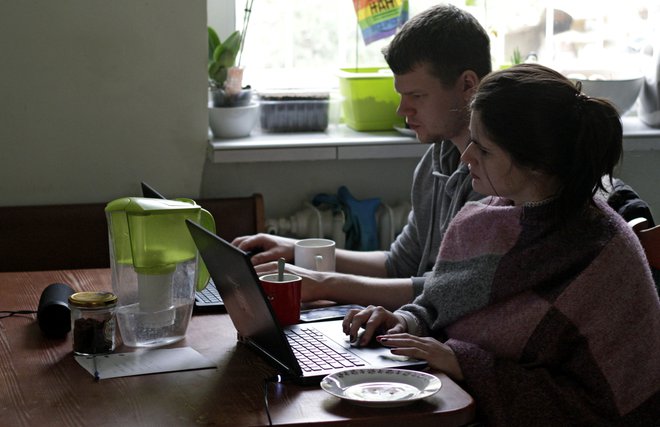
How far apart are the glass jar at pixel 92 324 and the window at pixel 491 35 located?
5.10 feet

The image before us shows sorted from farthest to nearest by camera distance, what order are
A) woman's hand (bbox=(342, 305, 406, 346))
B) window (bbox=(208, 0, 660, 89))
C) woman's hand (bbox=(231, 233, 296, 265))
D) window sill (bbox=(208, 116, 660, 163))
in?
window (bbox=(208, 0, 660, 89)) → window sill (bbox=(208, 116, 660, 163)) → woman's hand (bbox=(231, 233, 296, 265)) → woman's hand (bbox=(342, 305, 406, 346))

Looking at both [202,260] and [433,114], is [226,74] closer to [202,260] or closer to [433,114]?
[433,114]

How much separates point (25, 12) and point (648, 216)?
1684 millimetres

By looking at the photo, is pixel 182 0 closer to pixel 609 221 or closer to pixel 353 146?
pixel 353 146

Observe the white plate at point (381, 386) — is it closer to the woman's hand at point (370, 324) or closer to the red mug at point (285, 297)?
the woman's hand at point (370, 324)

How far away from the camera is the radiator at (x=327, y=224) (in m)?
2.83

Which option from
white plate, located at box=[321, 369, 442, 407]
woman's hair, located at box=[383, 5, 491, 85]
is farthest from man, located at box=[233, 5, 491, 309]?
white plate, located at box=[321, 369, 442, 407]

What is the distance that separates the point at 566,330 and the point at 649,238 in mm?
347

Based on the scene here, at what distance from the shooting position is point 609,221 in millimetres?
1506

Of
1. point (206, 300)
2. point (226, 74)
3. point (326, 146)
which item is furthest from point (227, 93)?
point (206, 300)

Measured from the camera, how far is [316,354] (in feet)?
5.03

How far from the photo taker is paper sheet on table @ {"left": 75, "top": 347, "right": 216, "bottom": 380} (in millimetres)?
1485

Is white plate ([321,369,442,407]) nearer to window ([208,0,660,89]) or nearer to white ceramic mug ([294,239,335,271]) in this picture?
white ceramic mug ([294,239,335,271])

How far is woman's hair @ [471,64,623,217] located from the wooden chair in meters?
1.24
